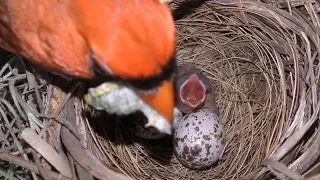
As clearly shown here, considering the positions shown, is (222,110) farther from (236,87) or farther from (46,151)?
(46,151)

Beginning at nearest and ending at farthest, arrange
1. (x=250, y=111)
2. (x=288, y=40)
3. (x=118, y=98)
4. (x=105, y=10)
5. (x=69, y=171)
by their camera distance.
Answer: (x=105, y=10) < (x=118, y=98) < (x=69, y=171) < (x=288, y=40) < (x=250, y=111)

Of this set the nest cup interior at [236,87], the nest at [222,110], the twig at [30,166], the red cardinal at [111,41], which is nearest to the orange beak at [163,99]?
the red cardinal at [111,41]

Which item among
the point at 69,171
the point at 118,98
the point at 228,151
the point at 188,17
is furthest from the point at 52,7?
the point at 228,151

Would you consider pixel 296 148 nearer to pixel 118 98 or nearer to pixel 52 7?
pixel 118 98

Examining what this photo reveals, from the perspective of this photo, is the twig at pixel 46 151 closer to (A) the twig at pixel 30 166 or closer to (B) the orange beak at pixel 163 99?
(A) the twig at pixel 30 166

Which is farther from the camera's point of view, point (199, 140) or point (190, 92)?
point (190, 92)

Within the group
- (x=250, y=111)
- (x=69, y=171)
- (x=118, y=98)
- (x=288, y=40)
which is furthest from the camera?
(x=250, y=111)

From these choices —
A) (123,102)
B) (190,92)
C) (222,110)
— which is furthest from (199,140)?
(123,102)
